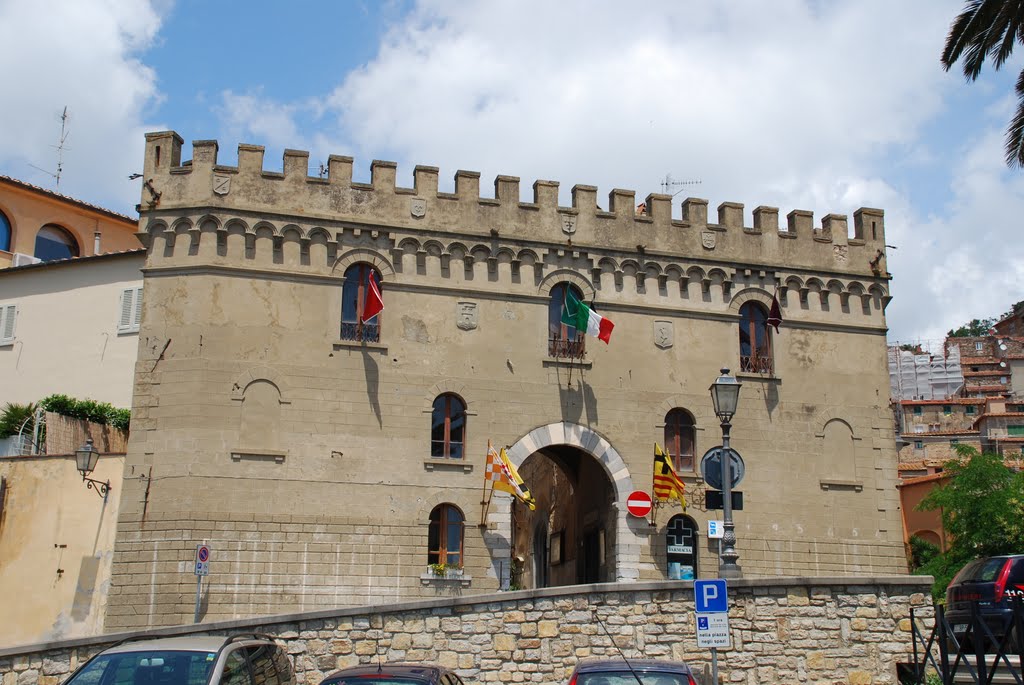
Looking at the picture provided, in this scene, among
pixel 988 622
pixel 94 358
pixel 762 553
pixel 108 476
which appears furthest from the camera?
pixel 94 358

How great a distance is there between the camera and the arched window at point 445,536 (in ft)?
83.6

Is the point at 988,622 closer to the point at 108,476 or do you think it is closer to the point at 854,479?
the point at 854,479

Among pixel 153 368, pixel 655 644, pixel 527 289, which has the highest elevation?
pixel 527 289

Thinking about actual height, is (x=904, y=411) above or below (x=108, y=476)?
above

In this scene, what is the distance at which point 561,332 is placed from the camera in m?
27.4

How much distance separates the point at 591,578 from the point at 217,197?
12817mm

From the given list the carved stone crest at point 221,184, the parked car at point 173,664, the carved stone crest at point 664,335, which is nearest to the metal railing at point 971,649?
the parked car at point 173,664

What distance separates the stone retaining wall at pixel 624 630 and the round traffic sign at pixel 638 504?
870 centimetres

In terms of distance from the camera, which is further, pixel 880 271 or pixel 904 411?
Result: pixel 904 411

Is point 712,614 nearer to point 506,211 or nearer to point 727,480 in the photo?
point 727,480

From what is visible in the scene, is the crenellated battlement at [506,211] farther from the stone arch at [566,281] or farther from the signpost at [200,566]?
the signpost at [200,566]

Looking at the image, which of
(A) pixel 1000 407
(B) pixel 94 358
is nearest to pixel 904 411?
(A) pixel 1000 407

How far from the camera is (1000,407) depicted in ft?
205

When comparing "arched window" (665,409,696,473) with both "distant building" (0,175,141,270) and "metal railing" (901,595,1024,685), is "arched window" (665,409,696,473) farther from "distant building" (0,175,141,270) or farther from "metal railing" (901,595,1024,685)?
"distant building" (0,175,141,270)
